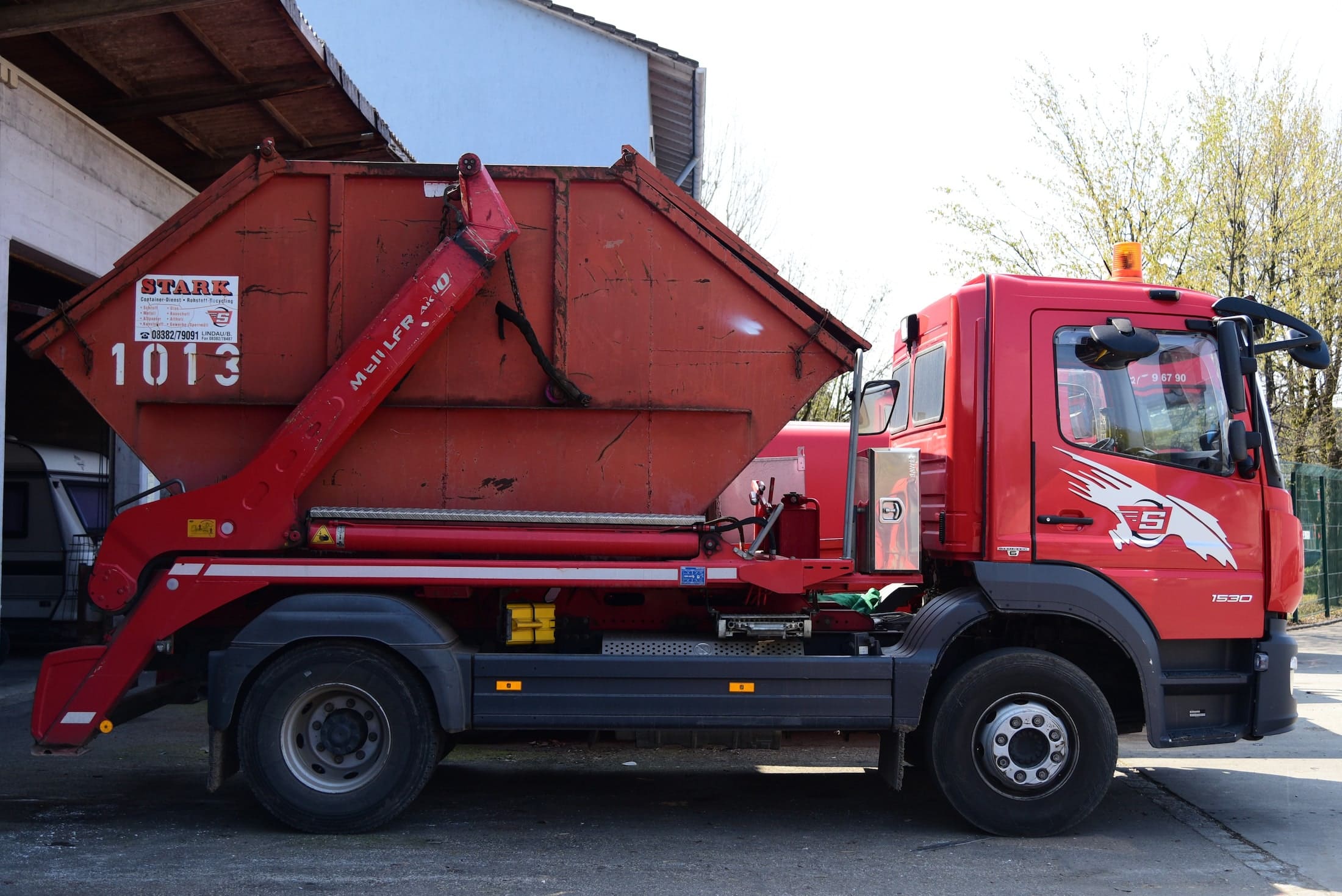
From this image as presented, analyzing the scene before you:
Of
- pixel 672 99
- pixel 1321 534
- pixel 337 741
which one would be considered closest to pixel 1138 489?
pixel 337 741

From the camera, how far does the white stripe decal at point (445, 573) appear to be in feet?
18.5

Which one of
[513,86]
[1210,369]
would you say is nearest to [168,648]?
[1210,369]

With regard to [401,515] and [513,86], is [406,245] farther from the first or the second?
[513,86]

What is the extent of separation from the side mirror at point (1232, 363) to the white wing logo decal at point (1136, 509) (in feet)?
2.02

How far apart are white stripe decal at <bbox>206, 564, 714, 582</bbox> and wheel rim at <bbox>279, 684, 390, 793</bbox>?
1.97 feet

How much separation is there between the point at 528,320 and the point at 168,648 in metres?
2.49

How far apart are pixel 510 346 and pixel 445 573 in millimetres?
1235

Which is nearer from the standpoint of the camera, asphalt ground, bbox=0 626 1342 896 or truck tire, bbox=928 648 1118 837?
asphalt ground, bbox=0 626 1342 896

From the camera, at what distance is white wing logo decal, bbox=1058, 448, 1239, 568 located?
5.85m

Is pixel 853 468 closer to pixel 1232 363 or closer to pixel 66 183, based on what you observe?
pixel 1232 363

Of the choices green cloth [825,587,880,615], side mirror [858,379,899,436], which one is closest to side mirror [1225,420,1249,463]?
side mirror [858,379,899,436]

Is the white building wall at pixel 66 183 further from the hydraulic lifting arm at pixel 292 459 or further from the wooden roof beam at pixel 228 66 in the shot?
the hydraulic lifting arm at pixel 292 459

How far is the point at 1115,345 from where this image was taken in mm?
5738

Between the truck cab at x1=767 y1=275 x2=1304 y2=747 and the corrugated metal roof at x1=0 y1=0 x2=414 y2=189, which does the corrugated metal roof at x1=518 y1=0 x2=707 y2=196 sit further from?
the truck cab at x1=767 y1=275 x2=1304 y2=747
